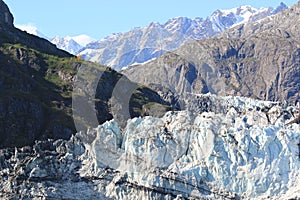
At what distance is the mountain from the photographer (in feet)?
448

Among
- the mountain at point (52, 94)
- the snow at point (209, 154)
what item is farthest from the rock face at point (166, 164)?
the mountain at point (52, 94)

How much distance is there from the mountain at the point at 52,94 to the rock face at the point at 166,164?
2150 inches

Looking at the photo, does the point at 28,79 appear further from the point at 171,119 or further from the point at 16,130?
the point at 171,119

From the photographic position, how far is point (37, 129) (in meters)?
138

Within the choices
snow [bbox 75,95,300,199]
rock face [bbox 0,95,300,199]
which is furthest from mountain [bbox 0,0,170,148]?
snow [bbox 75,95,300,199]

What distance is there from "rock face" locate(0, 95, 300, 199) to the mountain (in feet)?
179

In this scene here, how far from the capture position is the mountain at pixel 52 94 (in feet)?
448

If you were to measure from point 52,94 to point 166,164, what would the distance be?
87213 mm

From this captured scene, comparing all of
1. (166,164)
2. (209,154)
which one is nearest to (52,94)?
(166,164)

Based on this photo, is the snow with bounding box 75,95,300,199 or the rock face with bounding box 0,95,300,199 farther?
the snow with bounding box 75,95,300,199

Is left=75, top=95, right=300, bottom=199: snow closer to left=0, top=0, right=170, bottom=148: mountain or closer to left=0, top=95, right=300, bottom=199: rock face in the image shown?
left=0, top=95, right=300, bottom=199: rock face

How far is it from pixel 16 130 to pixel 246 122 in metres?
66.1

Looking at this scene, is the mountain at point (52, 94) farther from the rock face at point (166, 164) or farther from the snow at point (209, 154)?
the snow at point (209, 154)

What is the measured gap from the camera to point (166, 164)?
2889 inches
